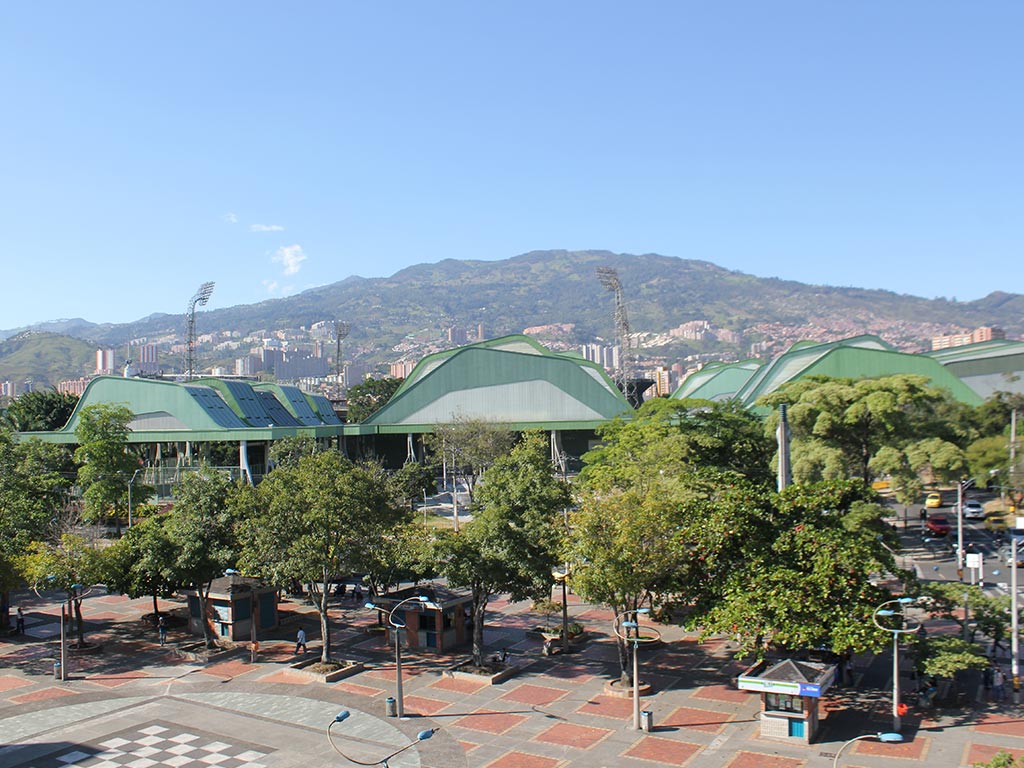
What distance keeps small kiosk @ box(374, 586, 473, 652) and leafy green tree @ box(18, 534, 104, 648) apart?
438 inches

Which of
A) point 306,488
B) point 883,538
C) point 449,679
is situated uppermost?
point 306,488

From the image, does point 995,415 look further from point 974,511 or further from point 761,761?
point 761,761

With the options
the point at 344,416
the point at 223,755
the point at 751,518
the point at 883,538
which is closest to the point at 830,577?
the point at 751,518

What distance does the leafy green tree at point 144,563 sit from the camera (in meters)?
34.8

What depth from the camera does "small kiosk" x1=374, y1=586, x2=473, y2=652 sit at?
34.8 metres

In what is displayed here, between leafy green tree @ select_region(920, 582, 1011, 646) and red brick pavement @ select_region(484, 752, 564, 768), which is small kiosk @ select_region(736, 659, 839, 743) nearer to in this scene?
red brick pavement @ select_region(484, 752, 564, 768)

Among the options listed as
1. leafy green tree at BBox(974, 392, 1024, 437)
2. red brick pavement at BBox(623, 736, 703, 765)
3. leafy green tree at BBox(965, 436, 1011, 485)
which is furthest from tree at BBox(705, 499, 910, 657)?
leafy green tree at BBox(974, 392, 1024, 437)

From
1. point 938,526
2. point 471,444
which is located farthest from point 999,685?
point 471,444

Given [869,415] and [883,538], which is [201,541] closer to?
[883,538]

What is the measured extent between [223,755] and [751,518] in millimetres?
17141

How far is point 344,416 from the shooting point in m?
148

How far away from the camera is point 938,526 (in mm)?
54438

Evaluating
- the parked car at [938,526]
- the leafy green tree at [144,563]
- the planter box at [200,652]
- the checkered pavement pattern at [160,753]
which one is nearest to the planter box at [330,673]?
the planter box at [200,652]

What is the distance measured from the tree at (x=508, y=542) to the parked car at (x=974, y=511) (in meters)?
39.6
